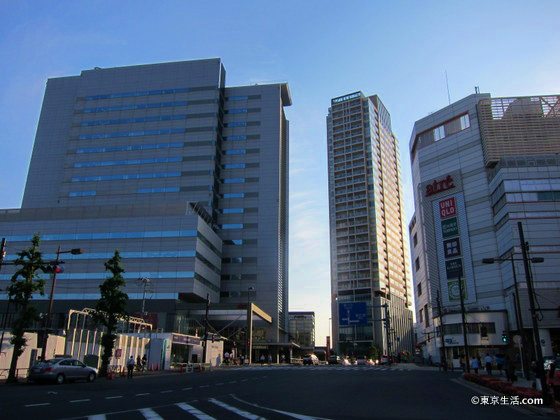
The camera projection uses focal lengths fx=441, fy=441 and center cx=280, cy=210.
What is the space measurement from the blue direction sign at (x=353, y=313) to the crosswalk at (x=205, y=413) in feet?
166

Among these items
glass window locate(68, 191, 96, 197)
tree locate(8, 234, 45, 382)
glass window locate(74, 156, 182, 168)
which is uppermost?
glass window locate(74, 156, 182, 168)

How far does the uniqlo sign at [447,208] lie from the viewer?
251 ft

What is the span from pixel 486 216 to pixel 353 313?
27.7 meters

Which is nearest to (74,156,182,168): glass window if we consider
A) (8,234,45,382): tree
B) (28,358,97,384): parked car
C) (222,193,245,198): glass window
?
(222,193,245,198): glass window

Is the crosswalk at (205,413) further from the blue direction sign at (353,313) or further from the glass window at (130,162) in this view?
the glass window at (130,162)

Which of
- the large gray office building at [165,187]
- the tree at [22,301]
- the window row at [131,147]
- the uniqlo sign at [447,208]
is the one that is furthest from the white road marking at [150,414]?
the window row at [131,147]

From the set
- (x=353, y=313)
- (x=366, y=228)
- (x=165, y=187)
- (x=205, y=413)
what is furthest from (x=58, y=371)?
(x=366, y=228)

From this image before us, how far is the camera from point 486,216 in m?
71.8

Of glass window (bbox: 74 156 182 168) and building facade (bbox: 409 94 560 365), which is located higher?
glass window (bbox: 74 156 182 168)

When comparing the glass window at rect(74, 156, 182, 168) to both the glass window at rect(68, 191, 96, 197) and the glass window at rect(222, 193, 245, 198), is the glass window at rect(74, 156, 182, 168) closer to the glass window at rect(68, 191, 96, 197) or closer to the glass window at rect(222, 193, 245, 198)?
the glass window at rect(68, 191, 96, 197)

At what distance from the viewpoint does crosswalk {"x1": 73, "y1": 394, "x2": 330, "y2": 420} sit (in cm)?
1195

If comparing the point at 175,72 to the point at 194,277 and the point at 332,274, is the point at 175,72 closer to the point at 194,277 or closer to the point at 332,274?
the point at 194,277

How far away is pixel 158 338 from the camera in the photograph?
48.8 metres

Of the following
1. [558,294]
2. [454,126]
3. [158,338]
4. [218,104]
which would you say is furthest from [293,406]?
[218,104]
